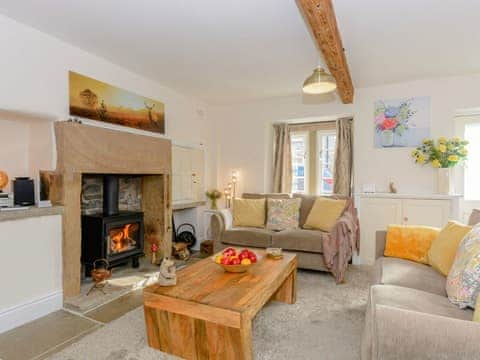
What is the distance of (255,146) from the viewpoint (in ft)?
15.9

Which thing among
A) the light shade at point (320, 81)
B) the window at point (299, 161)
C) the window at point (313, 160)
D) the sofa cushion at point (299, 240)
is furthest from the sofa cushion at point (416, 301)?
the window at point (299, 161)

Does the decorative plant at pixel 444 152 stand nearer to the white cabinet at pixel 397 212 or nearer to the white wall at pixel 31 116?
the white cabinet at pixel 397 212

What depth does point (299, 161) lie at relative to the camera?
4.85 metres

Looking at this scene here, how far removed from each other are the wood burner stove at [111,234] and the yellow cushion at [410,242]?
2798mm

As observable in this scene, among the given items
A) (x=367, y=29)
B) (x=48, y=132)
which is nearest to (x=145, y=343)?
(x=48, y=132)

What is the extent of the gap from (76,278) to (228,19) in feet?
8.89

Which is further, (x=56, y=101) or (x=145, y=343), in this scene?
(x=56, y=101)

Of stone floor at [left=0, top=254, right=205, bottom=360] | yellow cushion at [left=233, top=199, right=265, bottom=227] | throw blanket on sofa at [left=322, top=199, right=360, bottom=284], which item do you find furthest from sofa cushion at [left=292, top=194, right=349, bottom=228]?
stone floor at [left=0, top=254, right=205, bottom=360]

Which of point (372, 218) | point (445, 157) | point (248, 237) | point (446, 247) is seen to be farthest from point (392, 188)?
point (248, 237)

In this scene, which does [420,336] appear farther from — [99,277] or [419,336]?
[99,277]

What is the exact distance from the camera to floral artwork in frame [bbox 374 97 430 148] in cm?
377

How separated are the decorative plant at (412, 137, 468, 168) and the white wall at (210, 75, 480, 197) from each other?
0.48ft

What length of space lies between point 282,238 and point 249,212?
0.71 meters

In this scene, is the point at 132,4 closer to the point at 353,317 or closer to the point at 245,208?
the point at 245,208
